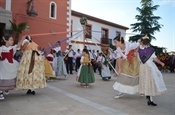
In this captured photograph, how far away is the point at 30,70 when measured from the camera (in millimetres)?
6578

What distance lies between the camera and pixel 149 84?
596 cm

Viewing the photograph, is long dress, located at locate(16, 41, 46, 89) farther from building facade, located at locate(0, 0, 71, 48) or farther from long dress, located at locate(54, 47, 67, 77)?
building facade, located at locate(0, 0, 71, 48)

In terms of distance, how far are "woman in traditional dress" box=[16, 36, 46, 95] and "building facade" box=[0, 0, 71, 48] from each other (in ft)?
31.4

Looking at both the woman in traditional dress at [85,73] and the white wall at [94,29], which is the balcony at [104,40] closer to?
the white wall at [94,29]

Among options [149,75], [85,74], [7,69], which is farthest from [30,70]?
[149,75]

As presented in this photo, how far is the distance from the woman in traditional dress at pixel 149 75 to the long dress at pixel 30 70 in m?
2.84

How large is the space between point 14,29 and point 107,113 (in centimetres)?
1254

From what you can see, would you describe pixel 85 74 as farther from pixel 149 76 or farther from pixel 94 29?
pixel 94 29

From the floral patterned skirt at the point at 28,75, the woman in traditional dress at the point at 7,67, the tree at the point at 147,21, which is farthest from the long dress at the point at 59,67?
the tree at the point at 147,21

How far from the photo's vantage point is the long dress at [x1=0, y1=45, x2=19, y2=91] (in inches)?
245

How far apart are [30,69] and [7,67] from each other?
620 mm

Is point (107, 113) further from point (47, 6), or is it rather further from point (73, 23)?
point (73, 23)

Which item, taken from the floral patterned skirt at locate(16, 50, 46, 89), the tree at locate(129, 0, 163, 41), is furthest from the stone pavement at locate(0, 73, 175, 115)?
the tree at locate(129, 0, 163, 41)

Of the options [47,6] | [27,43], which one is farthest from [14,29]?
[27,43]
